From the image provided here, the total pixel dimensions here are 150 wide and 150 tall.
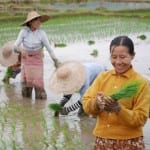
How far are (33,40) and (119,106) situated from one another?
4664 millimetres

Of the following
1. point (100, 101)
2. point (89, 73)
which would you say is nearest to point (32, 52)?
point (89, 73)

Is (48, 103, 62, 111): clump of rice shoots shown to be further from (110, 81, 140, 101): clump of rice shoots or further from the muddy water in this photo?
(110, 81, 140, 101): clump of rice shoots

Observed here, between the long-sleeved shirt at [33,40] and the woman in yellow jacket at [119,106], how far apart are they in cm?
425

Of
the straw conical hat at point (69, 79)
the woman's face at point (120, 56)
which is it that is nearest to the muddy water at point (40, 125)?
the straw conical hat at point (69, 79)

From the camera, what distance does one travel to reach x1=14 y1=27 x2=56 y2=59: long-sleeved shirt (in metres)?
7.49

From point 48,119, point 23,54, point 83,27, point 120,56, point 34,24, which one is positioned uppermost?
point 120,56

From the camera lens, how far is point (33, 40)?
24.7 feet

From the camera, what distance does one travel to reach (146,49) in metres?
13.6

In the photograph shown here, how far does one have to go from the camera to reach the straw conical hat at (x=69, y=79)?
602 cm

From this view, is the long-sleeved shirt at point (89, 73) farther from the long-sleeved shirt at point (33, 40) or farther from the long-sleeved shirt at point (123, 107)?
the long-sleeved shirt at point (123, 107)

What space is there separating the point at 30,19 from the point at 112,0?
2475cm

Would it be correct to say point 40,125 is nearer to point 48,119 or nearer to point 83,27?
point 48,119

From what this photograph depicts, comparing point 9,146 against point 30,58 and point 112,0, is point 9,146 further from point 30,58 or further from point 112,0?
point 112,0

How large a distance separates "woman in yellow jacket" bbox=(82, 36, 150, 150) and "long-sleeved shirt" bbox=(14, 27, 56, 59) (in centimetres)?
425
